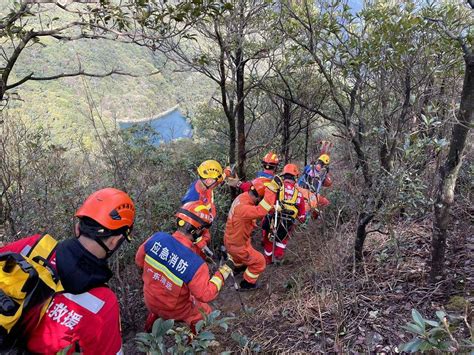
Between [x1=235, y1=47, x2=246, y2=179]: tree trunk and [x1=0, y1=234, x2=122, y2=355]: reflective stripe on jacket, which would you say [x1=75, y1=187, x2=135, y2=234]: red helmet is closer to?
[x1=0, y1=234, x2=122, y2=355]: reflective stripe on jacket

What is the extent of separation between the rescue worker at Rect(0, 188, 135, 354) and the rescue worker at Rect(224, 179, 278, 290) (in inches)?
122

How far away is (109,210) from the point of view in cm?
229

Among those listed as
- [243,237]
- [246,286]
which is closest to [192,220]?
[243,237]

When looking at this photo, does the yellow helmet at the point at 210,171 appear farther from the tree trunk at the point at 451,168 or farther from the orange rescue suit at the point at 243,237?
the tree trunk at the point at 451,168

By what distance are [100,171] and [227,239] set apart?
3486mm

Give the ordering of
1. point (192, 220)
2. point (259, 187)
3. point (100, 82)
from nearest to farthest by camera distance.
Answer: point (192, 220) < point (259, 187) < point (100, 82)

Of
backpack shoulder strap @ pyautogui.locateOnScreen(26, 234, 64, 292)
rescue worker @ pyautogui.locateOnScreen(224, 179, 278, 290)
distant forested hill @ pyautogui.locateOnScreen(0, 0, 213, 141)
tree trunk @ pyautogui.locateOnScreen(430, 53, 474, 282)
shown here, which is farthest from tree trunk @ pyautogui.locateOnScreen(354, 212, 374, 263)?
distant forested hill @ pyautogui.locateOnScreen(0, 0, 213, 141)

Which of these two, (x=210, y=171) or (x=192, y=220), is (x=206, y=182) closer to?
(x=210, y=171)

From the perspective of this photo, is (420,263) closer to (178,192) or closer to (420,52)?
(420,52)

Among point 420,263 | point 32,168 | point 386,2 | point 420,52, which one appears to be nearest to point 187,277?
point 420,263

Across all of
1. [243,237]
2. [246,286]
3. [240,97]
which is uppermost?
[240,97]

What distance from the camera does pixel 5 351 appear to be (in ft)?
5.67

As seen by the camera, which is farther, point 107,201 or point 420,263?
point 420,263

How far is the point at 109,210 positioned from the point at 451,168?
→ 8.86 feet
